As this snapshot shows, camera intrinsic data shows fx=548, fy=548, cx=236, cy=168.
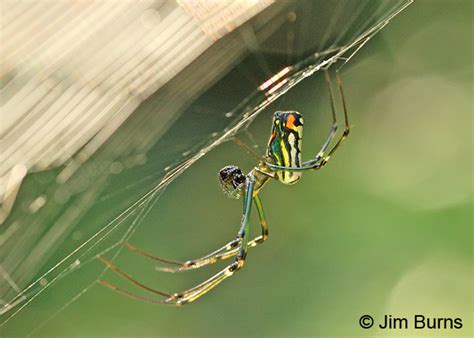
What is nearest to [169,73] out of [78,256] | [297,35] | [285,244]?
[78,256]

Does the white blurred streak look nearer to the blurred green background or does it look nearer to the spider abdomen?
the spider abdomen

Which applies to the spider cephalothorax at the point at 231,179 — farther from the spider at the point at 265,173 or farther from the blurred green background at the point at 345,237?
the blurred green background at the point at 345,237

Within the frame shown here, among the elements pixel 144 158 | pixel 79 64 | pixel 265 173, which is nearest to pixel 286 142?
pixel 265 173

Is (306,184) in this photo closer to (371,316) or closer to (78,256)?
(371,316)

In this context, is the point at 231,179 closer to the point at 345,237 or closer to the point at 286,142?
the point at 286,142

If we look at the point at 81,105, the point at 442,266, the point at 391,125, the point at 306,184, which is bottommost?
the point at 81,105

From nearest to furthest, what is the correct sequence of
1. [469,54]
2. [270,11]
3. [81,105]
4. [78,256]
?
[81,105], [78,256], [270,11], [469,54]
